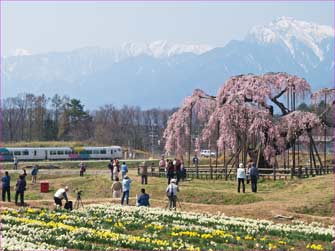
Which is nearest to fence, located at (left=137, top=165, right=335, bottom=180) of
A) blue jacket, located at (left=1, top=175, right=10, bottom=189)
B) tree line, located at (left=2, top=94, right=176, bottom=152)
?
blue jacket, located at (left=1, top=175, right=10, bottom=189)

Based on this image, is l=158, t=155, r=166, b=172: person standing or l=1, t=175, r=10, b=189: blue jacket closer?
l=1, t=175, r=10, b=189: blue jacket

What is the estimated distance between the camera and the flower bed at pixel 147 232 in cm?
1828

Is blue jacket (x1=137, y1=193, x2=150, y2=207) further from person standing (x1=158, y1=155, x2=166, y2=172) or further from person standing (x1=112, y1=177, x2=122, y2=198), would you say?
person standing (x1=158, y1=155, x2=166, y2=172)

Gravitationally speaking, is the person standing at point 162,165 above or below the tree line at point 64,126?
below

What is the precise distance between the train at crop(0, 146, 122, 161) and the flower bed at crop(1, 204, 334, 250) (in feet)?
215

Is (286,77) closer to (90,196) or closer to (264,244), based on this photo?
(90,196)

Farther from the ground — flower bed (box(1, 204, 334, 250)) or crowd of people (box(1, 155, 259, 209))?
crowd of people (box(1, 155, 259, 209))

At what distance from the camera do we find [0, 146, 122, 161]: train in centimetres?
9138

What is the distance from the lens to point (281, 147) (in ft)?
163

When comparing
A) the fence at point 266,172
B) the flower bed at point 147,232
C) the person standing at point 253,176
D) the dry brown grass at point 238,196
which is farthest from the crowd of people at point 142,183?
the flower bed at point 147,232

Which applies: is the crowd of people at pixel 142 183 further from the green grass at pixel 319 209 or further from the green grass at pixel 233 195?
the green grass at pixel 319 209

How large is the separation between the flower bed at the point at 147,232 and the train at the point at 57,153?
6560 centimetres

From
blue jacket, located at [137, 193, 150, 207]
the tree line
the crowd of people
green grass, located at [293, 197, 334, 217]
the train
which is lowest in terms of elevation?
green grass, located at [293, 197, 334, 217]

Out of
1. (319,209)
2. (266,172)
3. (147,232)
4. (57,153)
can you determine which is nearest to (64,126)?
(57,153)
